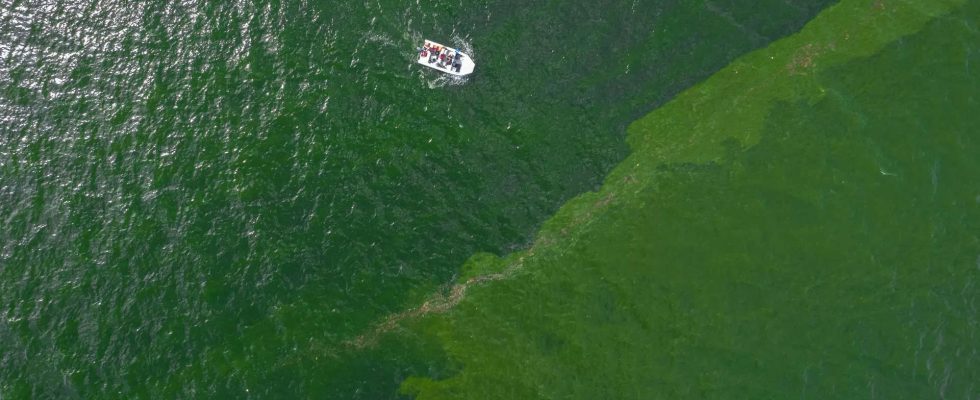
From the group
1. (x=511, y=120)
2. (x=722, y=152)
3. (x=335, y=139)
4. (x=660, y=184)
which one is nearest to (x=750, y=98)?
(x=722, y=152)

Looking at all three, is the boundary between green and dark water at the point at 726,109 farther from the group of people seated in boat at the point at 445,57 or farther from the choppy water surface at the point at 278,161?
the group of people seated in boat at the point at 445,57

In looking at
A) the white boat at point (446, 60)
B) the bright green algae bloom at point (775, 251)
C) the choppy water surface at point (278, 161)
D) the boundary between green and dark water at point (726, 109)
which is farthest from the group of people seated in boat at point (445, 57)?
the bright green algae bloom at point (775, 251)

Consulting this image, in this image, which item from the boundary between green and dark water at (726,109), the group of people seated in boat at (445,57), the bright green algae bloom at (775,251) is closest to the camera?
the bright green algae bloom at (775,251)

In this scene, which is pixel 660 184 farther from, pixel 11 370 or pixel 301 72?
pixel 11 370

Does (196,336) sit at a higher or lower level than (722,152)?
higher

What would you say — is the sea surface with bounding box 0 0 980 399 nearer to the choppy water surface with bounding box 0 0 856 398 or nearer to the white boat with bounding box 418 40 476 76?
the choppy water surface with bounding box 0 0 856 398

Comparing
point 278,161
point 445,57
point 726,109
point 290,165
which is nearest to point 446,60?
point 445,57

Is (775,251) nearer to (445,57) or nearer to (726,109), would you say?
(726,109)
